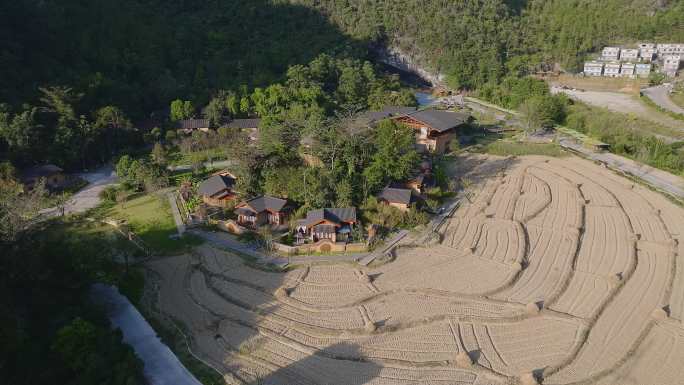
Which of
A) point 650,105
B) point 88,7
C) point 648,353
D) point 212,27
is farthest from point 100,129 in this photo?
point 650,105

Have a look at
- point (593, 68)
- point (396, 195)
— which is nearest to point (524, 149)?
point (396, 195)

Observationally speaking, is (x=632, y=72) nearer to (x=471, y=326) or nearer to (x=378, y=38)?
(x=378, y=38)

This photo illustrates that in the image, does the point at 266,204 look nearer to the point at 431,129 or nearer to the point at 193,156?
the point at 193,156

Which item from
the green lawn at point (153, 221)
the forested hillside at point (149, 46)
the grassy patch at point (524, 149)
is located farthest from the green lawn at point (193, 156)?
the grassy patch at point (524, 149)

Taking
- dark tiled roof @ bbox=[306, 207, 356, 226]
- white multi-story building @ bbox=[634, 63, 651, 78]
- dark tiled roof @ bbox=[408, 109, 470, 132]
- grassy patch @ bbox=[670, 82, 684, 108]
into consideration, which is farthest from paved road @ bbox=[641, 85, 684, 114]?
dark tiled roof @ bbox=[306, 207, 356, 226]

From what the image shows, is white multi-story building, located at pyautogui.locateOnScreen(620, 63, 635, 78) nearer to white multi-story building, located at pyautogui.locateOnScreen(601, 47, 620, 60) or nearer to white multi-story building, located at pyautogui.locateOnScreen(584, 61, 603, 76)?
white multi-story building, located at pyautogui.locateOnScreen(584, 61, 603, 76)
